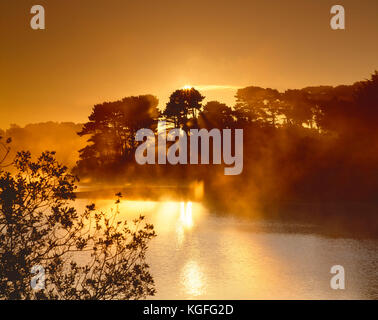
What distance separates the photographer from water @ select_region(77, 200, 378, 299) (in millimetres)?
16875

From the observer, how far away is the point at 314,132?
75.9 metres

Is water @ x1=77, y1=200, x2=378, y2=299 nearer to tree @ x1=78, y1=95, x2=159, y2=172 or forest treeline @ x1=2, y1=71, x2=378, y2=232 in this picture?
forest treeline @ x1=2, y1=71, x2=378, y2=232

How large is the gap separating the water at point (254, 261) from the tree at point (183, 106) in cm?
3862

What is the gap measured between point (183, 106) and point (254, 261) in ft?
165

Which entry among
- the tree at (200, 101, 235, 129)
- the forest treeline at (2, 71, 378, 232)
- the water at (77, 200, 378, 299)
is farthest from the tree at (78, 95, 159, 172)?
the water at (77, 200, 378, 299)

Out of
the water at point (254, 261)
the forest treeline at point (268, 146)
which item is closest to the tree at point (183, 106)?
the forest treeline at point (268, 146)

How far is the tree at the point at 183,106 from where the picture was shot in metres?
69.5

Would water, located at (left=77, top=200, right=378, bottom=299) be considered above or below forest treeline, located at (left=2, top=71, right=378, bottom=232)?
below

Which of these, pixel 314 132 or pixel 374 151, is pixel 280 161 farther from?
pixel 314 132

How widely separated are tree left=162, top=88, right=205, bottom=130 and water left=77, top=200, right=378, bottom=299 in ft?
127
